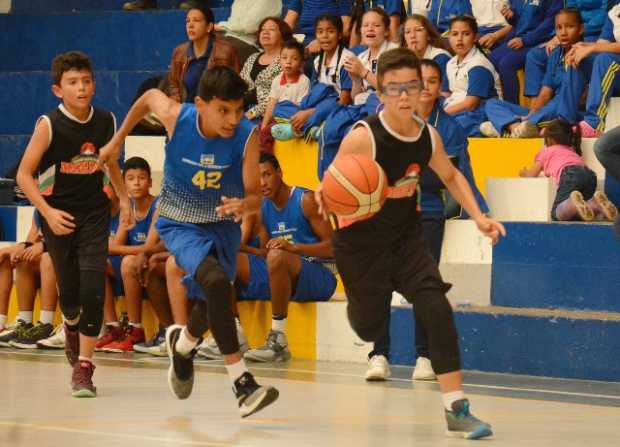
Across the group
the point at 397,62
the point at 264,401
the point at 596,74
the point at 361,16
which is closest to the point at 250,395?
the point at 264,401

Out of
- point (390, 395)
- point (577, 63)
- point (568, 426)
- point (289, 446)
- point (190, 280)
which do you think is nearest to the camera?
point (289, 446)

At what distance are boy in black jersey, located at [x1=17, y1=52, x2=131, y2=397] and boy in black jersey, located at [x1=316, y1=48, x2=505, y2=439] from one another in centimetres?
168

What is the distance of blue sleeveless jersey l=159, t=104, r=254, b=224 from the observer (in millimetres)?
7262

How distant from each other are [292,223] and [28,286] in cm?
239

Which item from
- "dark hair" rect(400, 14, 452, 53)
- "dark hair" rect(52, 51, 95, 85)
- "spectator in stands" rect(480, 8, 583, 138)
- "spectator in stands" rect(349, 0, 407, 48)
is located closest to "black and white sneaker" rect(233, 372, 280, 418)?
"dark hair" rect(52, 51, 95, 85)

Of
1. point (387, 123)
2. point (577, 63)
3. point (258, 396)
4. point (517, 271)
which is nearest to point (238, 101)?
point (387, 123)

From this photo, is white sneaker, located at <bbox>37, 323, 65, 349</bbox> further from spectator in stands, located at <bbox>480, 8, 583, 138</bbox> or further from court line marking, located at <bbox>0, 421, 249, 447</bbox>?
court line marking, located at <bbox>0, 421, 249, 447</bbox>

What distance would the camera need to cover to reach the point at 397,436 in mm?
6418

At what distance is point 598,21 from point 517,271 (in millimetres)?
3199

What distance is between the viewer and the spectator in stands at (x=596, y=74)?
11.0 m

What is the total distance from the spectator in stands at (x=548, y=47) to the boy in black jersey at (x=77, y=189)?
15.8 feet

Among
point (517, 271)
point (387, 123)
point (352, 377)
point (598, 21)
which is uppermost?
point (598, 21)

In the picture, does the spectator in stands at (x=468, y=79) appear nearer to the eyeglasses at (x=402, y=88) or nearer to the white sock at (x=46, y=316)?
the white sock at (x=46, y=316)

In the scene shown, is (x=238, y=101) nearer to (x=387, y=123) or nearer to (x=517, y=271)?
(x=387, y=123)
